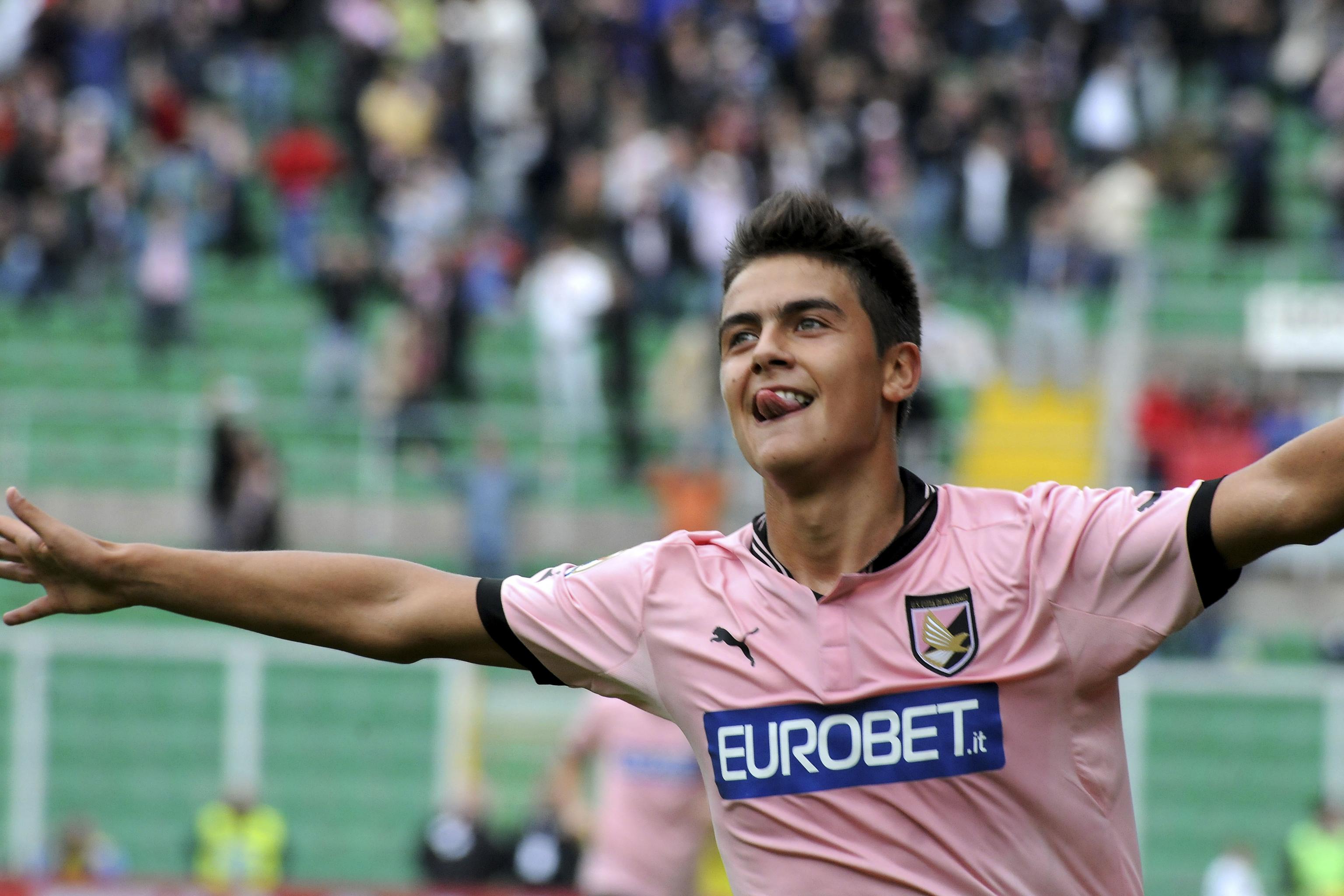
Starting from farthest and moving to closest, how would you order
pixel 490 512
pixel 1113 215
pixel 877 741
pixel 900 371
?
pixel 1113 215
pixel 490 512
pixel 900 371
pixel 877 741

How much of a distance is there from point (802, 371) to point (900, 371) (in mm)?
277

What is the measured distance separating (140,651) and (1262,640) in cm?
823

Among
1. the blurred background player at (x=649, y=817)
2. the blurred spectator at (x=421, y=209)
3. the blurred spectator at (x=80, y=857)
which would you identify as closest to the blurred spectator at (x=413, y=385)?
A: the blurred spectator at (x=421, y=209)

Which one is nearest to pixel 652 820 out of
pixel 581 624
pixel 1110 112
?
pixel 581 624

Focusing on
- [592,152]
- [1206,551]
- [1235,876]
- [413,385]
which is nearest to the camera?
[1206,551]

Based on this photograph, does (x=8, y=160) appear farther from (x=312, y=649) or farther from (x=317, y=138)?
(x=312, y=649)

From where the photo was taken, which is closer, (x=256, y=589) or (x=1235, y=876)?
(x=256, y=589)

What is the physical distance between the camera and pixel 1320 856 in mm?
12531

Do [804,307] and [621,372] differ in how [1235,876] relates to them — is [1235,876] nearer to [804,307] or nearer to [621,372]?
[621,372]

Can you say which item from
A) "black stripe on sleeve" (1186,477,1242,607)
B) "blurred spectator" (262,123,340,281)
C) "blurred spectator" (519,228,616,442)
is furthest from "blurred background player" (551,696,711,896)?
"blurred spectator" (262,123,340,281)

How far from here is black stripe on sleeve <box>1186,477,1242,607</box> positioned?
349cm

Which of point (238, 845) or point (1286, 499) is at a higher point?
point (238, 845)

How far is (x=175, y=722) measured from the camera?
14039 millimetres

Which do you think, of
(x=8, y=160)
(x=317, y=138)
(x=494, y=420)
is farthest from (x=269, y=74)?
(x=494, y=420)
